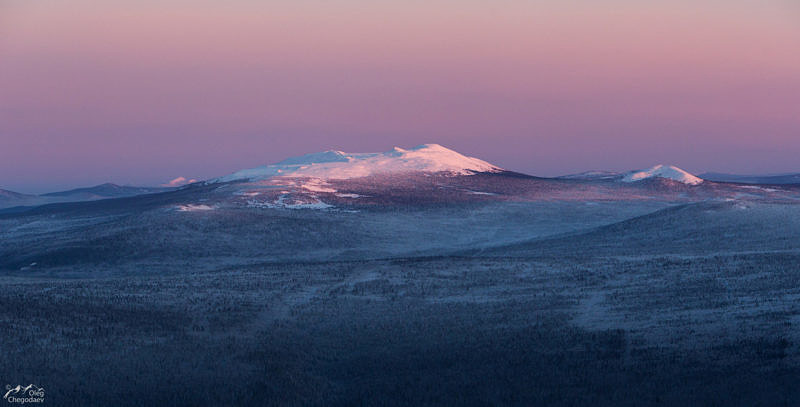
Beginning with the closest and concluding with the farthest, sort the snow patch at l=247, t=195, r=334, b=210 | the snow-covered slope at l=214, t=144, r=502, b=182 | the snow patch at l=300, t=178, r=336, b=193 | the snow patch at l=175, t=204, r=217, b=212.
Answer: the snow patch at l=175, t=204, r=217, b=212, the snow patch at l=247, t=195, r=334, b=210, the snow patch at l=300, t=178, r=336, b=193, the snow-covered slope at l=214, t=144, r=502, b=182

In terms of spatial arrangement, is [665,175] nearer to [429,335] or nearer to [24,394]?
[429,335]

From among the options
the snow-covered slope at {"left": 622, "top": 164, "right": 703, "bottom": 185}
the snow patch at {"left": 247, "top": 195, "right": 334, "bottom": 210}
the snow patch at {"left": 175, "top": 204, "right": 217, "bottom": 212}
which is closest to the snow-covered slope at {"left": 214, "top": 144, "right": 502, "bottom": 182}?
the snow patch at {"left": 247, "top": 195, "right": 334, "bottom": 210}

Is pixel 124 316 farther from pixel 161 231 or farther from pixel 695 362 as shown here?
pixel 161 231

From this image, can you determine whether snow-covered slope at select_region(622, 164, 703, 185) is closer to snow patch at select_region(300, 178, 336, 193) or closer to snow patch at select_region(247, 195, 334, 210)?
snow patch at select_region(300, 178, 336, 193)

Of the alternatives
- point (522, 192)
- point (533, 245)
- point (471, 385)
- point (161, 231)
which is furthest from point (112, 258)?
point (522, 192)

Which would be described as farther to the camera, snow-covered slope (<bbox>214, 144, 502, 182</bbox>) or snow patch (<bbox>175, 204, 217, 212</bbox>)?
snow-covered slope (<bbox>214, 144, 502, 182</bbox>)

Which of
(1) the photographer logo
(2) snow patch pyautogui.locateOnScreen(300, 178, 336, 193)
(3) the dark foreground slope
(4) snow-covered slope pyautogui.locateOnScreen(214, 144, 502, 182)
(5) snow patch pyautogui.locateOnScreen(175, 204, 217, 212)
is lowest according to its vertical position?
(3) the dark foreground slope

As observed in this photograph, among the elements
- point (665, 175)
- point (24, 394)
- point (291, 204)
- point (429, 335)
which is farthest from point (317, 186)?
point (24, 394)
